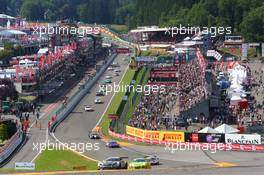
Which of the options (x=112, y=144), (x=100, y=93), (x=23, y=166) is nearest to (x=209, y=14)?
(x=100, y=93)

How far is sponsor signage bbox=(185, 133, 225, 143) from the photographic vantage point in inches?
2244

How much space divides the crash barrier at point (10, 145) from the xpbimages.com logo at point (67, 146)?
4.80ft

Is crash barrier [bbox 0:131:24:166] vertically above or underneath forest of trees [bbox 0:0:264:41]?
underneath

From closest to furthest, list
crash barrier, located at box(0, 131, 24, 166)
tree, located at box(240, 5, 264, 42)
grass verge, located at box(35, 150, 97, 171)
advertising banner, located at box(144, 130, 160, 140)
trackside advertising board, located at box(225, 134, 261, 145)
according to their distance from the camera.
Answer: grass verge, located at box(35, 150, 97, 171) < crash barrier, located at box(0, 131, 24, 166) < trackside advertising board, located at box(225, 134, 261, 145) < advertising banner, located at box(144, 130, 160, 140) < tree, located at box(240, 5, 264, 42)

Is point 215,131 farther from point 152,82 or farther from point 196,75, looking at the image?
point 152,82

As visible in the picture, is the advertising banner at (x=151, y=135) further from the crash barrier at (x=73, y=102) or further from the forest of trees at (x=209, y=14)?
the forest of trees at (x=209, y=14)

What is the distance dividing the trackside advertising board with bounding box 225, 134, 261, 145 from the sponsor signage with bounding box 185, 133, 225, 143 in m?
0.47

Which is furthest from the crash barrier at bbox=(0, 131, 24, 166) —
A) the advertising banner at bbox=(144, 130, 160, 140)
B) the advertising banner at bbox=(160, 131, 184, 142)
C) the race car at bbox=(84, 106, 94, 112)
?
A: the race car at bbox=(84, 106, 94, 112)

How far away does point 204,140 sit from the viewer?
57125 millimetres

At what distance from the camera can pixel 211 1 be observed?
154750mm

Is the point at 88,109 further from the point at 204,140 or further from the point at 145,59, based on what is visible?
the point at 145,59

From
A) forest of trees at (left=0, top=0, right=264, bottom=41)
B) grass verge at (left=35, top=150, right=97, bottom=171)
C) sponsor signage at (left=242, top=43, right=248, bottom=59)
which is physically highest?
forest of trees at (left=0, top=0, right=264, bottom=41)

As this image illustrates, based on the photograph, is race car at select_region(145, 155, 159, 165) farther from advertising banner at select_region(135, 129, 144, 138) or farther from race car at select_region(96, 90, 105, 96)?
race car at select_region(96, 90, 105, 96)

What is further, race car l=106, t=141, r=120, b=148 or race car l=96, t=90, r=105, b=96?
race car l=96, t=90, r=105, b=96
